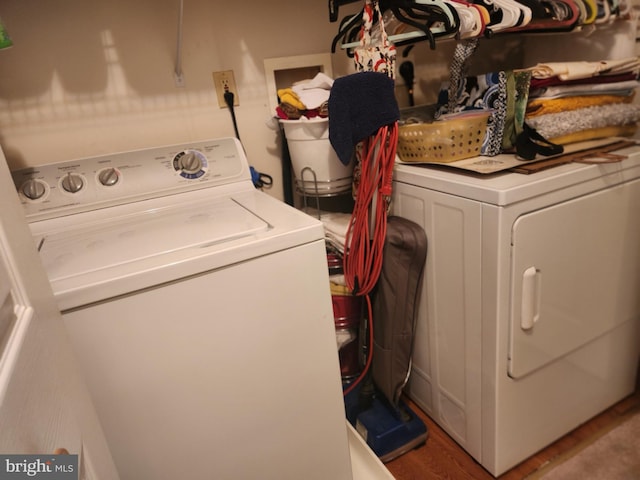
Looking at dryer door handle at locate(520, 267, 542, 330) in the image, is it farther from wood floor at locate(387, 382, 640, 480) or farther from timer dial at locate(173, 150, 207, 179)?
timer dial at locate(173, 150, 207, 179)

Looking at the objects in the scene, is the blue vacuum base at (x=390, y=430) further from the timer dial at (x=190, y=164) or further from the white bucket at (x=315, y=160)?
the timer dial at (x=190, y=164)

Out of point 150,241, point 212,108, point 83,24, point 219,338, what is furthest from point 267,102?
point 219,338

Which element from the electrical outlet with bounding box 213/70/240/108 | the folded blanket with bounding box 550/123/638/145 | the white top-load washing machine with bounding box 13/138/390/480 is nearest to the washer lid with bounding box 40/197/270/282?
the white top-load washing machine with bounding box 13/138/390/480

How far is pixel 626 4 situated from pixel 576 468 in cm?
167

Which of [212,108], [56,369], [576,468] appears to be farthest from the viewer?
[212,108]

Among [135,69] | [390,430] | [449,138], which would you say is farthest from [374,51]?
[390,430]

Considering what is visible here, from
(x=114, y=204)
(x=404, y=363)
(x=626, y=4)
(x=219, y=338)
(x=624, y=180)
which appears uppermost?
(x=626, y=4)

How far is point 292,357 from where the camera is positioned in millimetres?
1087

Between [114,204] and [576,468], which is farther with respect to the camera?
[576,468]

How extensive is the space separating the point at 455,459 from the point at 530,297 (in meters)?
0.70

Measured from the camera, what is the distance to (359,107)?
4.14 ft

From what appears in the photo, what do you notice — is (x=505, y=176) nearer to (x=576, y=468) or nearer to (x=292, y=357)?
(x=292, y=357)

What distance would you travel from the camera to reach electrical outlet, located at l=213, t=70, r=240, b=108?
Answer: 158 centimetres

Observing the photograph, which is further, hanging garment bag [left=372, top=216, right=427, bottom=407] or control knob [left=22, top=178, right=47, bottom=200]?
hanging garment bag [left=372, top=216, right=427, bottom=407]
